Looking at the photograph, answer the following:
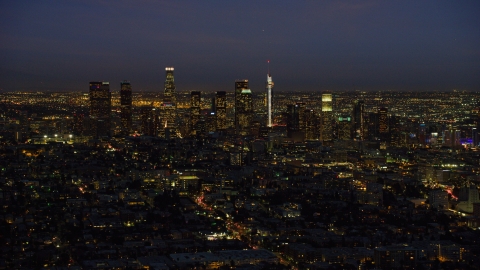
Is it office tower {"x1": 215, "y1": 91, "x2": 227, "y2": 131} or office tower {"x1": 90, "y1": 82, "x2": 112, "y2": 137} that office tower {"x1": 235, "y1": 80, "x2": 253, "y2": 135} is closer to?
office tower {"x1": 215, "y1": 91, "x2": 227, "y2": 131}

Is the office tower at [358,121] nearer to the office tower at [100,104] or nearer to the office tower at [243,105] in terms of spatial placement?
the office tower at [243,105]

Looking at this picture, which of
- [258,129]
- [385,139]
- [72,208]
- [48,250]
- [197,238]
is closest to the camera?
[48,250]

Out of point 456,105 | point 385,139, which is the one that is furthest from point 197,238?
point 385,139

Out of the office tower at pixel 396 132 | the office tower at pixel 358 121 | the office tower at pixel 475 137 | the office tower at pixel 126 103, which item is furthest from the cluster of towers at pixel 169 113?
the office tower at pixel 475 137

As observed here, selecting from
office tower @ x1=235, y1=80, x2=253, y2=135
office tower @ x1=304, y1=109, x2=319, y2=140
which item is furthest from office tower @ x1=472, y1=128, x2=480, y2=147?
office tower @ x1=235, y1=80, x2=253, y2=135

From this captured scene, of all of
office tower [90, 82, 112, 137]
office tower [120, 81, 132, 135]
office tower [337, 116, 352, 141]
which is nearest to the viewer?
office tower [337, 116, 352, 141]

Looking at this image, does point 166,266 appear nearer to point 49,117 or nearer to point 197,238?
point 197,238

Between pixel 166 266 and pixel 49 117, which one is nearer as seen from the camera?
pixel 166 266
